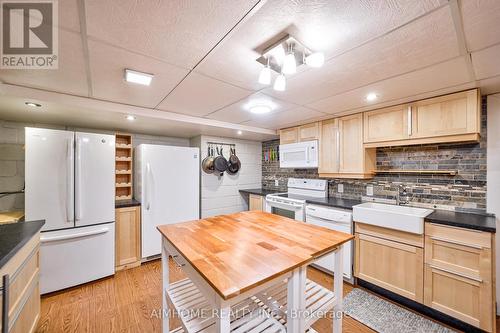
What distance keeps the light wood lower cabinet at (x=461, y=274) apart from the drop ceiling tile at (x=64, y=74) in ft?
9.97

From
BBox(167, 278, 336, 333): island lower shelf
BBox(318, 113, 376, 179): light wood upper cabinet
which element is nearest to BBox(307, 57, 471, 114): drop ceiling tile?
BBox(318, 113, 376, 179): light wood upper cabinet

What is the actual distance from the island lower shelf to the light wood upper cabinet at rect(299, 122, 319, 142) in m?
2.14

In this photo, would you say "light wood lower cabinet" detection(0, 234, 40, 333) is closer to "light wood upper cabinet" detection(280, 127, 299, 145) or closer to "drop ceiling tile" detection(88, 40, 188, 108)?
"drop ceiling tile" detection(88, 40, 188, 108)

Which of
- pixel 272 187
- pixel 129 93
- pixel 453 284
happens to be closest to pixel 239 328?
pixel 453 284

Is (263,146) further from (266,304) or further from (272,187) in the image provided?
(266,304)

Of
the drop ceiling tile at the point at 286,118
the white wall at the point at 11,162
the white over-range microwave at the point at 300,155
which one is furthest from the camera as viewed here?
the white over-range microwave at the point at 300,155

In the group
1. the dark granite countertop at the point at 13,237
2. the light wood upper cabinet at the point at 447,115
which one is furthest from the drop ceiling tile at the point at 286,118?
the dark granite countertop at the point at 13,237

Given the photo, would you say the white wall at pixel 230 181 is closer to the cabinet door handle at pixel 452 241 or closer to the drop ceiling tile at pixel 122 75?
the drop ceiling tile at pixel 122 75

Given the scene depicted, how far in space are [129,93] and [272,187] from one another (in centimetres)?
307

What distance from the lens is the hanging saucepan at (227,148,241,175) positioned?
3.94 meters

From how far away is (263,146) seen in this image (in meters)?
4.53

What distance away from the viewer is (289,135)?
3.49m

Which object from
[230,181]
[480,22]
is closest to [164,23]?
[480,22]

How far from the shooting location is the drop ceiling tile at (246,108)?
6.92 feet
